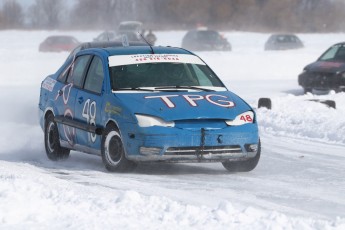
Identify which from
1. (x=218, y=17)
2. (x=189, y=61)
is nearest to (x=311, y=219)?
(x=189, y=61)

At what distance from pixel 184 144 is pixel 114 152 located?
0.83 metres

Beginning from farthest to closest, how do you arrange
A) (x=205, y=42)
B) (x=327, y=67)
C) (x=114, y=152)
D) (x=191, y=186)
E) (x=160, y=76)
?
(x=205, y=42), (x=327, y=67), (x=160, y=76), (x=114, y=152), (x=191, y=186)

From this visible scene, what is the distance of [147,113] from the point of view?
904 cm

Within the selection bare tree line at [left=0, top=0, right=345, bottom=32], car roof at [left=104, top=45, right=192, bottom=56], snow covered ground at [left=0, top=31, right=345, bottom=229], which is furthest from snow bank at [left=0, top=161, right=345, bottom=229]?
bare tree line at [left=0, top=0, right=345, bottom=32]

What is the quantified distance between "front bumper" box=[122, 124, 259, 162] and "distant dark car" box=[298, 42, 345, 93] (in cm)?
1247

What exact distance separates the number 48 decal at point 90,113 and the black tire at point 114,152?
0.32m

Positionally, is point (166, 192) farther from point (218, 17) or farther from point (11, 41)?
point (218, 17)

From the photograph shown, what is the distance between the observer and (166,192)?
26.0 ft

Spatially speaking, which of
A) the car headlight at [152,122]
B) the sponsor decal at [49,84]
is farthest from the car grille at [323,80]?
the car headlight at [152,122]

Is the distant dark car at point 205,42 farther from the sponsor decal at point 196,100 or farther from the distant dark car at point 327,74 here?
the sponsor decal at point 196,100

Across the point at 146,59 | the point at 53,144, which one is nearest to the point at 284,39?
the point at 53,144

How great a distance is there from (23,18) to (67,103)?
7245 cm

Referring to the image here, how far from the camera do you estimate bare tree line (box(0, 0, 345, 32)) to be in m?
76.4

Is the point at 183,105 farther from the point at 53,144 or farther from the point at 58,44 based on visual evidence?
the point at 58,44
